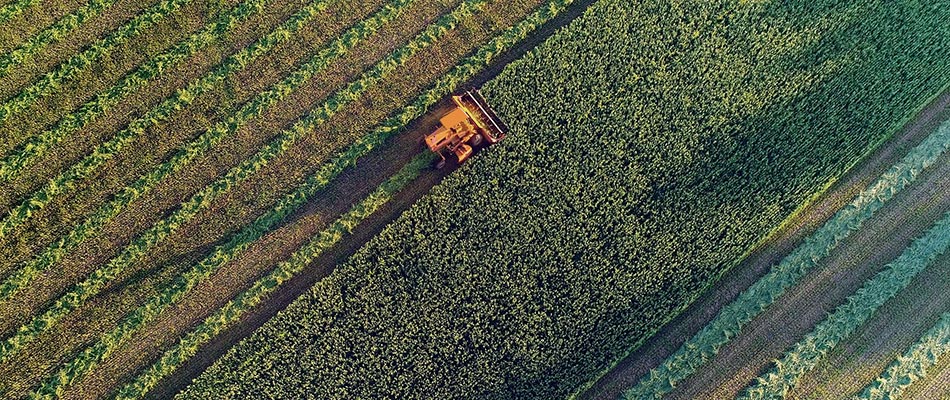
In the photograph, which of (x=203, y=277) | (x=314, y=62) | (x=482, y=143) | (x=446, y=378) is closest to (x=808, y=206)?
(x=482, y=143)

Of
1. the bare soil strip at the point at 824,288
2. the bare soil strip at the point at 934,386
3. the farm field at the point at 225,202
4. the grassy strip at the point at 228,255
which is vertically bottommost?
the bare soil strip at the point at 934,386

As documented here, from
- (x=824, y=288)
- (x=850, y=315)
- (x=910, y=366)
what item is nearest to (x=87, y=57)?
(x=824, y=288)

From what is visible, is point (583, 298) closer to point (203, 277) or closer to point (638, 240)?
point (638, 240)

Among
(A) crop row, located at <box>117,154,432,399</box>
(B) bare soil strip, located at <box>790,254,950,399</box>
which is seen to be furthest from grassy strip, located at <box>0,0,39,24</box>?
(B) bare soil strip, located at <box>790,254,950,399</box>

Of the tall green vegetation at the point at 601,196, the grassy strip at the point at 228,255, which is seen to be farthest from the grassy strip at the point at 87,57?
the tall green vegetation at the point at 601,196

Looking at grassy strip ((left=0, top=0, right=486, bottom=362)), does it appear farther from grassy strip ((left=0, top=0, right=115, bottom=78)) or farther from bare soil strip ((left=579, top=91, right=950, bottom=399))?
bare soil strip ((left=579, top=91, right=950, bottom=399))

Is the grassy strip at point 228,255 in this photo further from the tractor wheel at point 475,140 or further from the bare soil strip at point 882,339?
the bare soil strip at point 882,339
